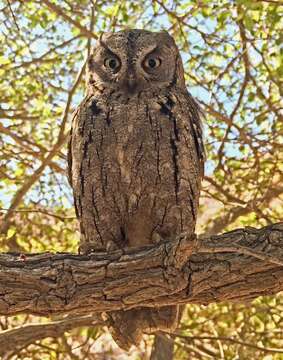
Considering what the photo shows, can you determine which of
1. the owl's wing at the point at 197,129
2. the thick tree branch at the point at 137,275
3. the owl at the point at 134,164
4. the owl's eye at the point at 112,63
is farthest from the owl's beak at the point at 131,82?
the thick tree branch at the point at 137,275

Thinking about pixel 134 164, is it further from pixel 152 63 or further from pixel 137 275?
pixel 137 275

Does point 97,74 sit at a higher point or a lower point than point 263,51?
lower

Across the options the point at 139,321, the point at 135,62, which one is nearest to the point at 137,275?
the point at 139,321

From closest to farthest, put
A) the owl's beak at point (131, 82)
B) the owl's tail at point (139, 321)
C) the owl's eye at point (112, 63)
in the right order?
the owl's tail at point (139, 321) → the owl's beak at point (131, 82) → the owl's eye at point (112, 63)

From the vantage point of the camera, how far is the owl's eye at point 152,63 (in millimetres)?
3848

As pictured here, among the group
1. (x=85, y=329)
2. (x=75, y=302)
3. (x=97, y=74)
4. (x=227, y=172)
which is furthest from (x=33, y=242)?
(x=75, y=302)

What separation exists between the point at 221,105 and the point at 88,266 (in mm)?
2841

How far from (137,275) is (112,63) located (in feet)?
4.96

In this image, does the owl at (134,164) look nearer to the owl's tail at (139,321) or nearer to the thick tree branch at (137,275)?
the owl's tail at (139,321)

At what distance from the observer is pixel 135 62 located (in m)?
3.77

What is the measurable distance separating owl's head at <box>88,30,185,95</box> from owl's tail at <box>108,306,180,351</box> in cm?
123

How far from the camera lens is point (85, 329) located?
18.7ft

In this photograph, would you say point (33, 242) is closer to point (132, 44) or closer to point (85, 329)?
point (85, 329)

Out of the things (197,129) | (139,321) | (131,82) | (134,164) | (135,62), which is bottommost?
(139,321)
